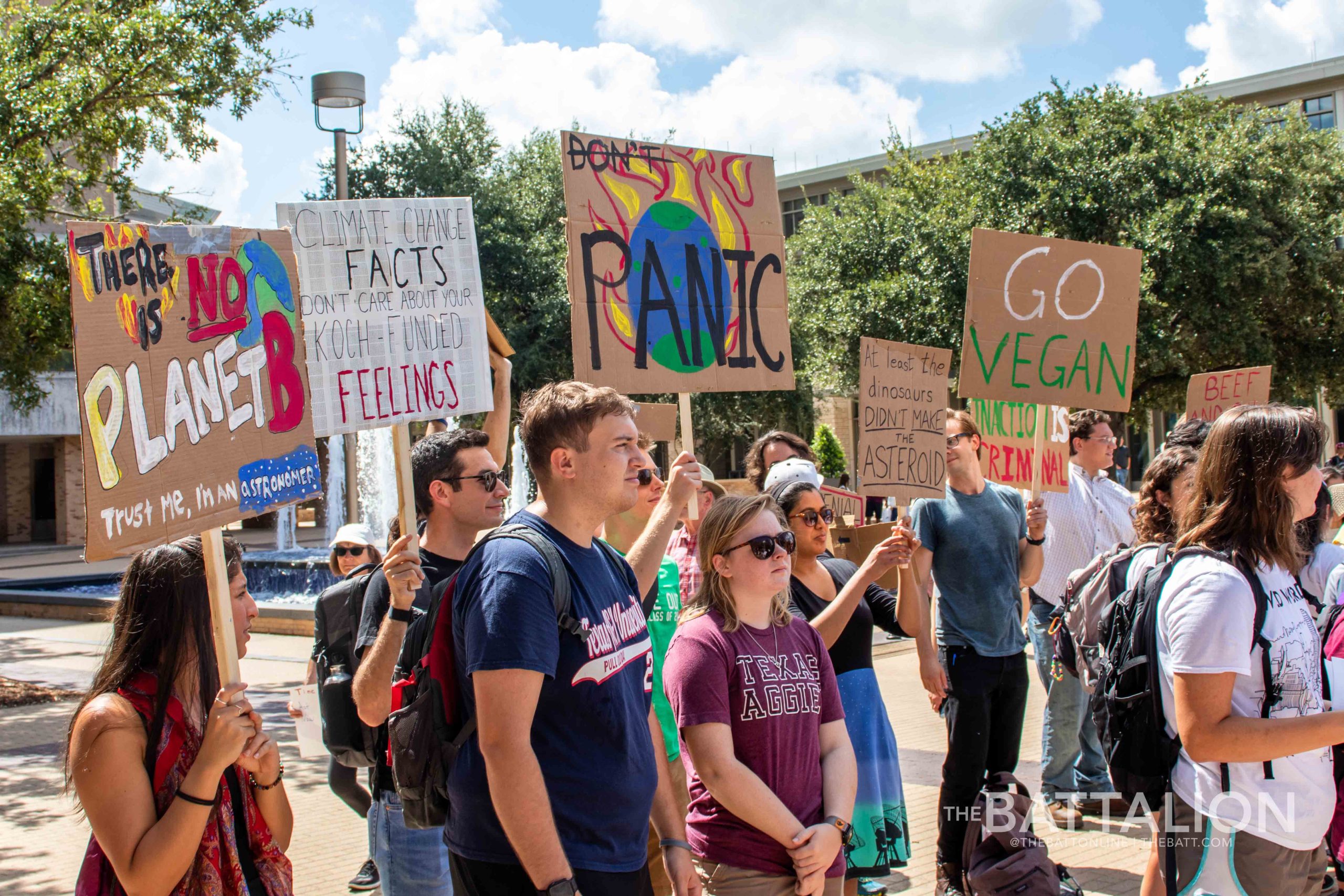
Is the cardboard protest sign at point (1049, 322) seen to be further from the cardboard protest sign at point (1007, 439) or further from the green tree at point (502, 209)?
the green tree at point (502, 209)

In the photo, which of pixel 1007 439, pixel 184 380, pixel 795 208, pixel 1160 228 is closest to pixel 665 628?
pixel 184 380

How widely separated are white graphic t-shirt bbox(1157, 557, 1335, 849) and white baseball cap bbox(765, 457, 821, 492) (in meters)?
1.72

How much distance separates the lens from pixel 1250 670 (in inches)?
107

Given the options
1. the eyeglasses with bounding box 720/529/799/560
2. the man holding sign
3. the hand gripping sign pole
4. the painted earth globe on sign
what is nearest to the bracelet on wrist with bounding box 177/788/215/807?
the eyeglasses with bounding box 720/529/799/560

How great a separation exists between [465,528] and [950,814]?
99.8 inches

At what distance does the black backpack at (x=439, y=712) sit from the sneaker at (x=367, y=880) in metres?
2.68

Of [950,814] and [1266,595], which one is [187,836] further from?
[950,814]

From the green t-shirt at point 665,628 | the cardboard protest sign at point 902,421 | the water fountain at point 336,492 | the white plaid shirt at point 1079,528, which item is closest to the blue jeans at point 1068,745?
the white plaid shirt at point 1079,528

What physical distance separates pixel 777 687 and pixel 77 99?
9773mm

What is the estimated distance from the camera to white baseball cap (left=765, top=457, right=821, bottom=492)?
439 centimetres

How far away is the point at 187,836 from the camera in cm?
231

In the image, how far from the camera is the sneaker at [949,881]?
4.62 meters

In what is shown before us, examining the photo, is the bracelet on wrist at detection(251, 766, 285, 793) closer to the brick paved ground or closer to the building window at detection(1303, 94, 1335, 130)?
the brick paved ground

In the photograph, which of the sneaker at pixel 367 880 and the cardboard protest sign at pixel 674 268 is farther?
the sneaker at pixel 367 880
